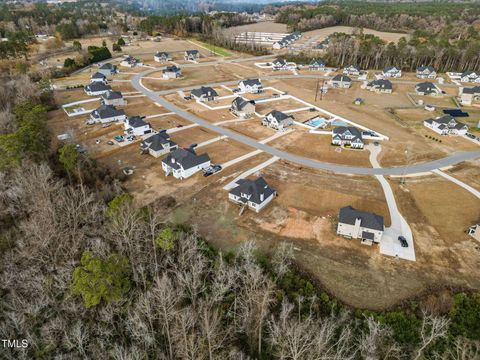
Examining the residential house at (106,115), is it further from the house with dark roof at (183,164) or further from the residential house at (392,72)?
the residential house at (392,72)

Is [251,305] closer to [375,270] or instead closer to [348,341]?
[348,341]

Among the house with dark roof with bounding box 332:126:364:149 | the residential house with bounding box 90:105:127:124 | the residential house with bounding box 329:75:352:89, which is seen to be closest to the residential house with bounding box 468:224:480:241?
the house with dark roof with bounding box 332:126:364:149

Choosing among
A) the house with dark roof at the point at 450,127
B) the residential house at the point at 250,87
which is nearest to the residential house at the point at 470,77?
the house with dark roof at the point at 450,127

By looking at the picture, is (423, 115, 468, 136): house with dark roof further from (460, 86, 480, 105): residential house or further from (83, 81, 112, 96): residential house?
(83, 81, 112, 96): residential house

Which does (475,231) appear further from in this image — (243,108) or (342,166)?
(243,108)

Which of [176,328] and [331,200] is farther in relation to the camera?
[331,200]

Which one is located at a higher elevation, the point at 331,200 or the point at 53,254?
the point at 53,254

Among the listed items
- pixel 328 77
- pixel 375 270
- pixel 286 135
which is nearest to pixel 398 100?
pixel 328 77
